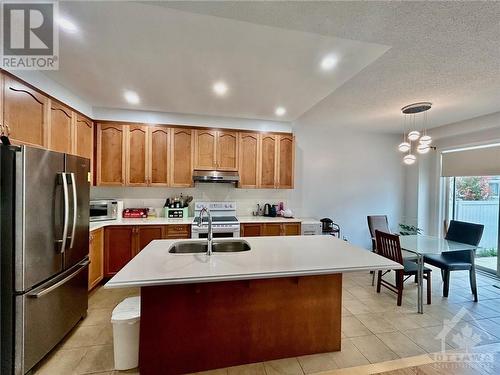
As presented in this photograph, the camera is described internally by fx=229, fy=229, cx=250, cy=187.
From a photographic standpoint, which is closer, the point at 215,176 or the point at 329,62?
the point at 329,62

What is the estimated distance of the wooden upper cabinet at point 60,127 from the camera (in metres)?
2.55

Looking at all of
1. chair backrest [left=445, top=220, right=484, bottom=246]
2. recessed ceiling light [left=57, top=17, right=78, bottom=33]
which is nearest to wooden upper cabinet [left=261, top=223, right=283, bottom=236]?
chair backrest [left=445, top=220, right=484, bottom=246]

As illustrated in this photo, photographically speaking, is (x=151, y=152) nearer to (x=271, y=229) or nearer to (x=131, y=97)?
(x=131, y=97)

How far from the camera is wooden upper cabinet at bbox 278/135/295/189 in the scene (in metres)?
4.18

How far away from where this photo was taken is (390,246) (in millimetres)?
2939

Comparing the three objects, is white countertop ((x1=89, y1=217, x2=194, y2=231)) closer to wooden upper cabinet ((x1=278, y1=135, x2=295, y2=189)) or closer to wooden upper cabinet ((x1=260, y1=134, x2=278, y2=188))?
wooden upper cabinet ((x1=260, y1=134, x2=278, y2=188))

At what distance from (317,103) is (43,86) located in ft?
10.8

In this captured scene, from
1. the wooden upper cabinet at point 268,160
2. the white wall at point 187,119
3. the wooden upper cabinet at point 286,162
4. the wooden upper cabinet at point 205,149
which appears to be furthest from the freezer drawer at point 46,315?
the wooden upper cabinet at point 286,162

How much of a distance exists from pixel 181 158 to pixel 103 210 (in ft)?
4.60

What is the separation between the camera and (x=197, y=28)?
1665 millimetres

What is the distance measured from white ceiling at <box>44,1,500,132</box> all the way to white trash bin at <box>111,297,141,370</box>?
215 centimetres

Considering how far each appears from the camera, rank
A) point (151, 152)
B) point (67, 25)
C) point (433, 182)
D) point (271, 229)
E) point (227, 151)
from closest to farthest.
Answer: point (67, 25)
point (151, 152)
point (271, 229)
point (227, 151)
point (433, 182)

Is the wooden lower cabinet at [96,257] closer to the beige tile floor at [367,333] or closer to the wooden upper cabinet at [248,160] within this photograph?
the beige tile floor at [367,333]

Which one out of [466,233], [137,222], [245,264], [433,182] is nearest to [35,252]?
[245,264]
